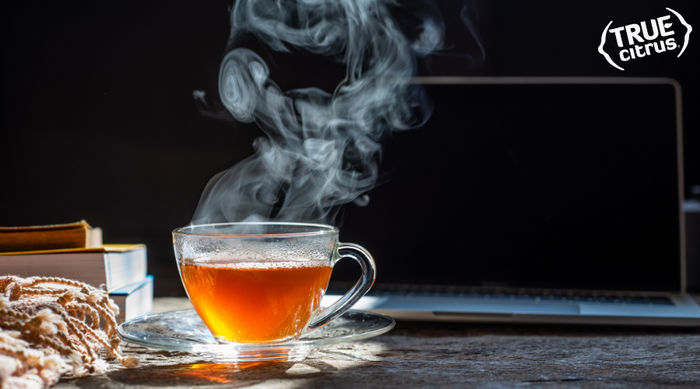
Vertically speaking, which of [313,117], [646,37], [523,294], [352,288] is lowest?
[523,294]

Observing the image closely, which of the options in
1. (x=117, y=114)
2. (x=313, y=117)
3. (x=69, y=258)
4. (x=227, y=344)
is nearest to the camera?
(x=227, y=344)

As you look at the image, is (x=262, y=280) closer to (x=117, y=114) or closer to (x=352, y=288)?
(x=352, y=288)

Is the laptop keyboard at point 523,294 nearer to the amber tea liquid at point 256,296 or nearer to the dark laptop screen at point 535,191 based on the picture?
the dark laptop screen at point 535,191

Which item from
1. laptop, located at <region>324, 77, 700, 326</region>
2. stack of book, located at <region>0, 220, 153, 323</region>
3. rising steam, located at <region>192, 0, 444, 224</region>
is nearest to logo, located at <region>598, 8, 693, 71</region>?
laptop, located at <region>324, 77, 700, 326</region>

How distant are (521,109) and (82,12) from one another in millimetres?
1147

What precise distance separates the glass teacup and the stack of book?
0.62 feet

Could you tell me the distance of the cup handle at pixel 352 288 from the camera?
2.26ft

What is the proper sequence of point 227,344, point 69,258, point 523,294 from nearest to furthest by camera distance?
point 227,344
point 69,258
point 523,294

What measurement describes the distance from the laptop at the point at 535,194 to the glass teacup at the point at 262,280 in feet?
1.72

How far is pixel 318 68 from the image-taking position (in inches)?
60.3

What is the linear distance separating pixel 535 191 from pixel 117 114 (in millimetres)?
1053

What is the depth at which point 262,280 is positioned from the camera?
0.66m

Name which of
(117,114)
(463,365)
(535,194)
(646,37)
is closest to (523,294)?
(535,194)

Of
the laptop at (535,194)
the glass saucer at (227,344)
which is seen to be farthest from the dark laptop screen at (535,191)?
the glass saucer at (227,344)
